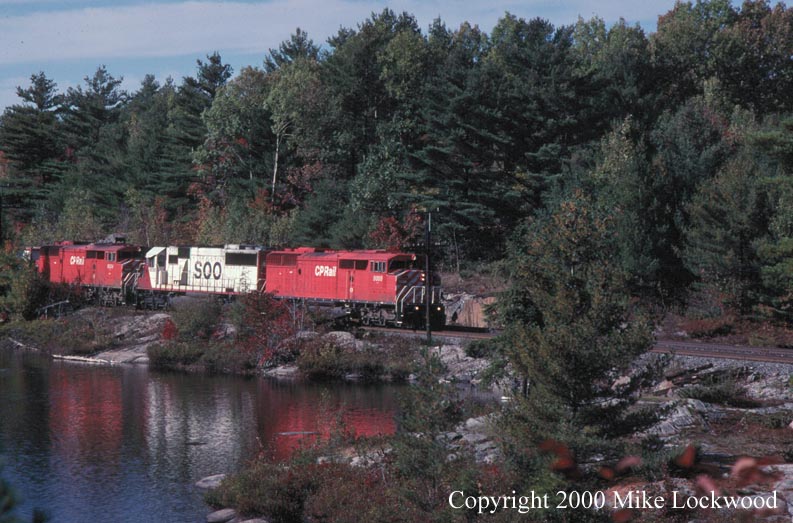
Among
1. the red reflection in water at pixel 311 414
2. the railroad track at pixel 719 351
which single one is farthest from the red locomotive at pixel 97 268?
the railroad track at pixel 719 351

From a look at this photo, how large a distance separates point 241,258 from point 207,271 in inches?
127

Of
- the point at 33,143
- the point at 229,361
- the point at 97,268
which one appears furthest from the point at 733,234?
the point at 33,143

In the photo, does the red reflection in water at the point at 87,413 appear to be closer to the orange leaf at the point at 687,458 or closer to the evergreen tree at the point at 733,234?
the orange leaf at the point at 687,458

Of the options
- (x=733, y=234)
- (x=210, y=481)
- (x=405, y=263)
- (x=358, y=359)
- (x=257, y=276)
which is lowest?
(x=210, y=481)

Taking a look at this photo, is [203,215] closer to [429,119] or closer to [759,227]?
[429,119]

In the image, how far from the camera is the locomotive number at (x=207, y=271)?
5162 centimetres

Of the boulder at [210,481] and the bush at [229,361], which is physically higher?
the bush at [229,361]

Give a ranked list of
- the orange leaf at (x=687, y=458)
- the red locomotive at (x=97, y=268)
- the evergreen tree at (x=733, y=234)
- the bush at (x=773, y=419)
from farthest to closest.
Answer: the red locomotive at (x=97, y=268) < the evergreen tree at (x=733, y=234) < the bush at (x=773, y=419) < the orange leaf at (x=687, y=458)

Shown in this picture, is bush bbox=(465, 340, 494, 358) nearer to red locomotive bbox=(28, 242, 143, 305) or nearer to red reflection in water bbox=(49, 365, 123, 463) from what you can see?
red reflection in water bbox=(49, 365, 123, 463)

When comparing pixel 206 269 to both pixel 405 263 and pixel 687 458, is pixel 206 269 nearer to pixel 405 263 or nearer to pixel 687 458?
pixel 405 263

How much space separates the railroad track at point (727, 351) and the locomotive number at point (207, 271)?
91.8 feet

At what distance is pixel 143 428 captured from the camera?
31.8 meters

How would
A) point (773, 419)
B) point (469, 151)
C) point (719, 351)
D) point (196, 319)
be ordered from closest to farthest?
point (773, 419) → point (719, 351) → point (196, 319) → point (469, 151)

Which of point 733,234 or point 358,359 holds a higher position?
point 733,234
